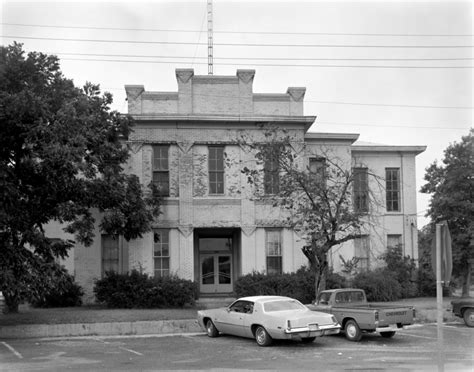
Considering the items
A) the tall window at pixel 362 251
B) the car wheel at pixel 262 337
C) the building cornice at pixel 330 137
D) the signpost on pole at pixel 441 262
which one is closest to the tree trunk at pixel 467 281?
the tall window at pixel 362 251

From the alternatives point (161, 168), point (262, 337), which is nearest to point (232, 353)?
point (262, 337)

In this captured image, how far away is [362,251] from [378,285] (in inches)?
173

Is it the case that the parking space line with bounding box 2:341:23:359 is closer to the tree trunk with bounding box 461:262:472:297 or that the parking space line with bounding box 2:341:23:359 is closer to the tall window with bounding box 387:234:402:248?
the tall window with bounding box 387:234:402:248

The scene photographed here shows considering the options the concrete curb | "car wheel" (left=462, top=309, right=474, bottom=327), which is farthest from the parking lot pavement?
"car wheel" (left=462, top=309, right=474, bottom=327)

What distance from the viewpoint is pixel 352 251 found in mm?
32125

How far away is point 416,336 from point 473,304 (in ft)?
12.0

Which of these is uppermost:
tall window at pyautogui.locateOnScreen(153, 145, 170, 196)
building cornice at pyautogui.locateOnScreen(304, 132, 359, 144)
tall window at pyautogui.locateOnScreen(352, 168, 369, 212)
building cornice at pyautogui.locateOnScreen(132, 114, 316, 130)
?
building cornice at pyautogui.locateOnScreen(132, 114, 316, 130)

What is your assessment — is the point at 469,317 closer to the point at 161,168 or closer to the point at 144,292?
the point at 144,292

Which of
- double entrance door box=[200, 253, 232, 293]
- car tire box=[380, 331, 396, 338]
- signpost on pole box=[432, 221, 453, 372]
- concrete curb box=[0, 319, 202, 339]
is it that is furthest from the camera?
double entrance door box=[200, 253, 232, 293]

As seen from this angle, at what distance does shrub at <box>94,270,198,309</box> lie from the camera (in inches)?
1052

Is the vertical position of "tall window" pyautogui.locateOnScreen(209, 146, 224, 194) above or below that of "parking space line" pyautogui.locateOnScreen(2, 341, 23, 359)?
above

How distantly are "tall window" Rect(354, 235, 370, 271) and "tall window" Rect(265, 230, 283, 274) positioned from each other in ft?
17.1

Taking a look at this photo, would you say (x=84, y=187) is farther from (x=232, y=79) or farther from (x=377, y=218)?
(x=377, y=218)

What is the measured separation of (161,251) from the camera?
29.4m
